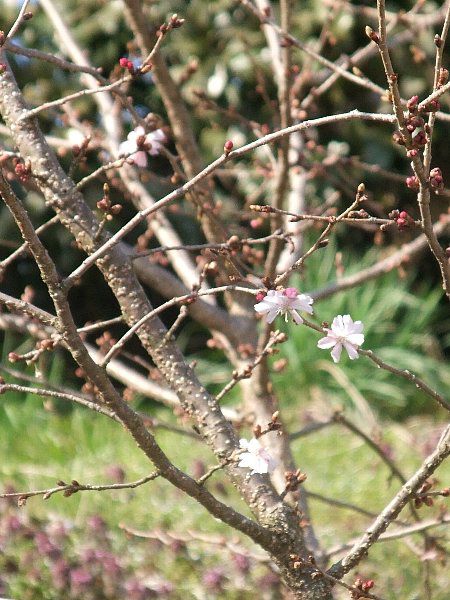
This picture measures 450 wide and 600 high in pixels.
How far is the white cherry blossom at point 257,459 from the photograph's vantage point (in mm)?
1692

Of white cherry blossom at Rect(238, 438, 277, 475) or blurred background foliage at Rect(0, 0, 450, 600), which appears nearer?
white cherry blossom at Rect(238, 438, 277, 475)

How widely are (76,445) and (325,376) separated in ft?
5.56

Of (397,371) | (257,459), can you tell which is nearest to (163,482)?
(257,459)

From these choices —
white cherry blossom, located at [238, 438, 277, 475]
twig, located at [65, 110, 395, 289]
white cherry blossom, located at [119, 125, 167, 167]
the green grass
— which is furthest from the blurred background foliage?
twig, located at [65, 110, 395, 289]

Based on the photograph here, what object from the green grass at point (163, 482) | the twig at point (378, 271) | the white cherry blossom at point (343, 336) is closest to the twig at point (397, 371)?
the white cherry blossom at point (343, 336)

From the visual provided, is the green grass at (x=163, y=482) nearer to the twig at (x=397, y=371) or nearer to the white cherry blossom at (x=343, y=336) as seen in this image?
the twig at (x=397, y=371)

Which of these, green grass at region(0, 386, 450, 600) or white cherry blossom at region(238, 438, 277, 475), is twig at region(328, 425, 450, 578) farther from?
green grass at region(0, 386, 450, 600)

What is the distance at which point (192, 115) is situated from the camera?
20.2 feet

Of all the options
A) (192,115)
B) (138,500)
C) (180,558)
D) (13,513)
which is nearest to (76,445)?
(138,500)

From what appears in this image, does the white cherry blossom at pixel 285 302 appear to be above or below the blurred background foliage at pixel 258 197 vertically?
below

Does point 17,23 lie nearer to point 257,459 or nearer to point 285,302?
point 285,302

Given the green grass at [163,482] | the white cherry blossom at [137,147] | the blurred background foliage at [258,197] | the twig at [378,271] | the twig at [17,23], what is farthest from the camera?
the blurred background foliage at [258,197]

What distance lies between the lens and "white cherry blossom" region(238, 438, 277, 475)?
1692 millimetres

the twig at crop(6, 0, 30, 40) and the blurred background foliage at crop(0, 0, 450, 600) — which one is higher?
the blurred background foliage at crop(0, 0, 450, 600)
